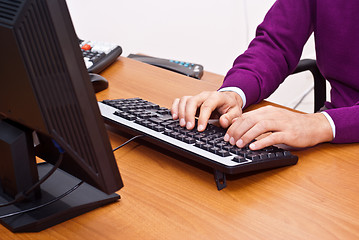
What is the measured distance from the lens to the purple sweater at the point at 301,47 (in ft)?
3.29

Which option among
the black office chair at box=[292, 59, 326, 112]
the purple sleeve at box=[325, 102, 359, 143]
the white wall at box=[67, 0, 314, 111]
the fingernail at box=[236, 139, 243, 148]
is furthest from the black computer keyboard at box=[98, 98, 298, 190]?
the white wall at box=[67, 0, 314, 111]

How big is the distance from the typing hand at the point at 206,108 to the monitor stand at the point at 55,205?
22 cm

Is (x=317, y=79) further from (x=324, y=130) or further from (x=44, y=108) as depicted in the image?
(x=44, y=108)

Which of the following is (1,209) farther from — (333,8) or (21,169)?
(333,8)

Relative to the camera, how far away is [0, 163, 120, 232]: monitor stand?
528 mm

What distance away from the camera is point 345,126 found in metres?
0.77

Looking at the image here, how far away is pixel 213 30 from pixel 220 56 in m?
0.18

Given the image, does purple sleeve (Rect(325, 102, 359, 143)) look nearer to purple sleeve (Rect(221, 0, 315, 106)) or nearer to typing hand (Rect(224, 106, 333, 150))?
typing hand (Rect(224, 106, 333, 150))

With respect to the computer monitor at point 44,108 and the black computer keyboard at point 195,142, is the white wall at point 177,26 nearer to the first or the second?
the black computer keyboard at point 195,142

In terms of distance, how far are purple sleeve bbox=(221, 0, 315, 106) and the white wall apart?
1.01 meters

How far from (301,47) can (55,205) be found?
2.66 feet

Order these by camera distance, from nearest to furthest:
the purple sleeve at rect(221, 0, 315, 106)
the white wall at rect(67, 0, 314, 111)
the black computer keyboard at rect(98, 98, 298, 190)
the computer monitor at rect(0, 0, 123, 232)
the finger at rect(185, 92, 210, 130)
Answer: the computer monitor at rect(0, 0, 123, 232) → the black computer keyboard at rect(98, 98, 298, 190) → the finger at rect(185, 92, 210, 130) → the purple sleeve at rect(221, 0, 315, 106) → the white wall at rect(67, 0, 314, 111)

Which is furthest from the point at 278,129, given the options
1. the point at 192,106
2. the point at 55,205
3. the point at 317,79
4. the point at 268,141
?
the point at 317,79

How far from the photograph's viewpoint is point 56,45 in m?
0.43
